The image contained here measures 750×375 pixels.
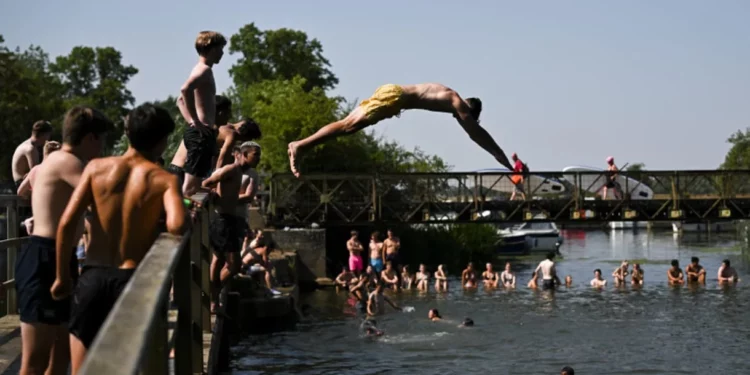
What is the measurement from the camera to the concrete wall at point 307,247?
3728cm

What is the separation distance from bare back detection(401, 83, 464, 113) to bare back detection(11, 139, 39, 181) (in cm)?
327

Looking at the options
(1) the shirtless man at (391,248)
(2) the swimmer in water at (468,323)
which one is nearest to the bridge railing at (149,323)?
(2) the swimmer in water at (468,323)

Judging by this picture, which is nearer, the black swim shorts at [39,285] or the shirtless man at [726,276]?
the black swim shorts at [39,285]

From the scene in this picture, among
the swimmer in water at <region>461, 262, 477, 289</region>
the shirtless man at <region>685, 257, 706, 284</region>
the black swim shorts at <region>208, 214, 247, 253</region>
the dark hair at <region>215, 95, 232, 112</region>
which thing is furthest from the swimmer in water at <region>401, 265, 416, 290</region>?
the dark hair at <region>215, 95, 232, 112</region>

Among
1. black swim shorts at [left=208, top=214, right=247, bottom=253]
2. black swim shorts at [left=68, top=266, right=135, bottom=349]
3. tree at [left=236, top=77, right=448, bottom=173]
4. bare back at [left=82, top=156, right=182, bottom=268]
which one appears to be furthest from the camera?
tree at [left=236, top=77, right=448, bottom=173]

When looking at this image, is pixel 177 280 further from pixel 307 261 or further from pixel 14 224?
pixel 307 261

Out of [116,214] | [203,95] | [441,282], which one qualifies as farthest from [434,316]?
[116,214]

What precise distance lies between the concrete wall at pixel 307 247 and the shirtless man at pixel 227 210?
25791mm

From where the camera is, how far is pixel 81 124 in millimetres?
5906

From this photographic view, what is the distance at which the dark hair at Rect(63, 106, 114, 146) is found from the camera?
19.4 feet

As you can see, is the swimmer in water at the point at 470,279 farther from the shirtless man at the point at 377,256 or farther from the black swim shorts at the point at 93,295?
the black swim shorts at the point at 93,295

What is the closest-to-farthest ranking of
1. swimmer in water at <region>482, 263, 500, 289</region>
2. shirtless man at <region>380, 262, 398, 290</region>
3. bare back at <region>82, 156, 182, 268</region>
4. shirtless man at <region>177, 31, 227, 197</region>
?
bare back at <region>82, 156, 182, 268</region>, shirtless man at <region>177, 31, 227, 197</region>, shirtless man at <region>380, 262, 398, 290</region>, swimmer in water at <region>482, 263, 500, 289</region>

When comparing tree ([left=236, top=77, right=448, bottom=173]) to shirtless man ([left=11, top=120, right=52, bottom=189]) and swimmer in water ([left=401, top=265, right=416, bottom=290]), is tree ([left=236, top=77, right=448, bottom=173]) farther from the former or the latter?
shirtless man ([left=11, top=120, right=52, bottom=189])

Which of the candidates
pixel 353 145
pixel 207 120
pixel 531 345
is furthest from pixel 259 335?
pixel 353 145
